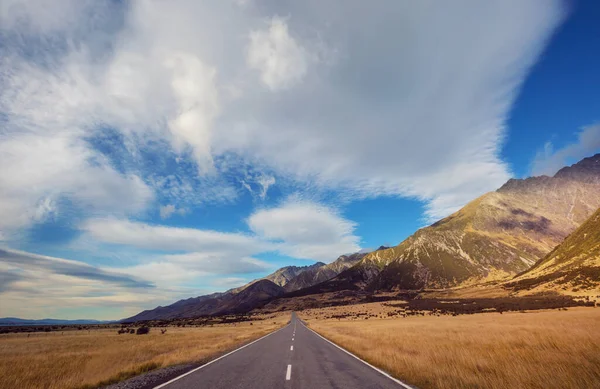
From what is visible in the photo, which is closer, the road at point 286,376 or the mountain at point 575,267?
the road at point 286,376

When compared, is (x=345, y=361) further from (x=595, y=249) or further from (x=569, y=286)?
(x=595, y=249)

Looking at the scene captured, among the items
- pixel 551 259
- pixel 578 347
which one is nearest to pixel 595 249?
pixel 551 259

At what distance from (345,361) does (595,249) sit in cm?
16104

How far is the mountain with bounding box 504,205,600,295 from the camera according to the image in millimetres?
97125

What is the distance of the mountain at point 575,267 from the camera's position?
97.1m

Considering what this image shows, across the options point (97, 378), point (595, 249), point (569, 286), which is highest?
point (595, 249)

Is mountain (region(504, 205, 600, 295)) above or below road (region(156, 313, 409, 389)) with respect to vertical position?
above

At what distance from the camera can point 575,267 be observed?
387ft

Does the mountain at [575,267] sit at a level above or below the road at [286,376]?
above

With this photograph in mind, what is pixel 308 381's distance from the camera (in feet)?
33.9

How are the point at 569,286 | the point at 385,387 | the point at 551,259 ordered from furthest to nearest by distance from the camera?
the point at 551,259 → the point at 569,286 → the point at 385,387

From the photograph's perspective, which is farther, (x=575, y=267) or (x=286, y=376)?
(x=575, y=267)

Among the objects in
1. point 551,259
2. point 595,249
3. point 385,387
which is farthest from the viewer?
point 551,259

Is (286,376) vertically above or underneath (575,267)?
underneath
